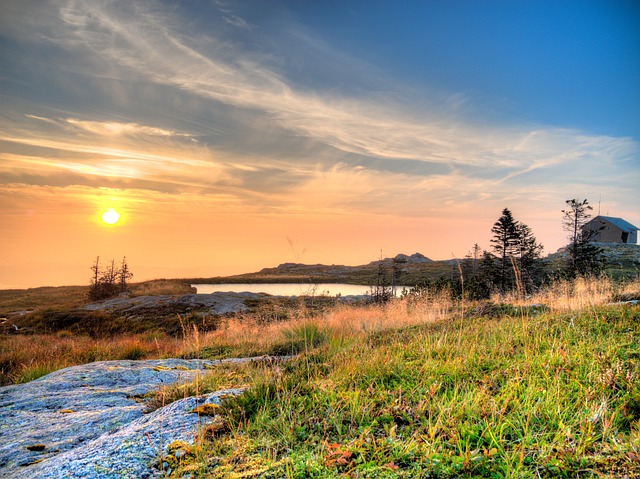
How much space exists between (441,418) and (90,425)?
3.93m

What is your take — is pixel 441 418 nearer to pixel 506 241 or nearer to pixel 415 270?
pixel 506 241

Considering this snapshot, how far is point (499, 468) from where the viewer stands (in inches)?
115

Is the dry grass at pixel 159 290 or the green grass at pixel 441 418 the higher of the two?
the green grass at pixel 441 418

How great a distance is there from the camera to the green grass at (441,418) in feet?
9.55

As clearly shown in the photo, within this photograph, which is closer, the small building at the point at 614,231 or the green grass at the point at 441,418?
the green grass at the point at 441,418

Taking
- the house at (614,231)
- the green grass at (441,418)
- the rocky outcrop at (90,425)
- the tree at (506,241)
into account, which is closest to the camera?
the green grass at (441,418)

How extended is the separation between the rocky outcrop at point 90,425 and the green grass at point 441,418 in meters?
0.42

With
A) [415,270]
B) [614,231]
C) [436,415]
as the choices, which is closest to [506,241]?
[436,415]

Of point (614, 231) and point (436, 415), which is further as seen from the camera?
point (614, 231)

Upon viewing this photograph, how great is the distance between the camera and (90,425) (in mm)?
4305

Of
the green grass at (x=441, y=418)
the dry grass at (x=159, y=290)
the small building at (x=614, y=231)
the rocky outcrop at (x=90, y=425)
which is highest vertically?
the small building at (x=614, y=231)

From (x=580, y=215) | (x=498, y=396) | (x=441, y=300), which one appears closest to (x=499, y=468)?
(x=498, y=396)

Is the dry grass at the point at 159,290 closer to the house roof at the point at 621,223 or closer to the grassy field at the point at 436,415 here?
the grassy field at the point at 436,415

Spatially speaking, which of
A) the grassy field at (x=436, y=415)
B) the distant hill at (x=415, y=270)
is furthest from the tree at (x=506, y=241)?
the grassy field at (x=436, y=415)
